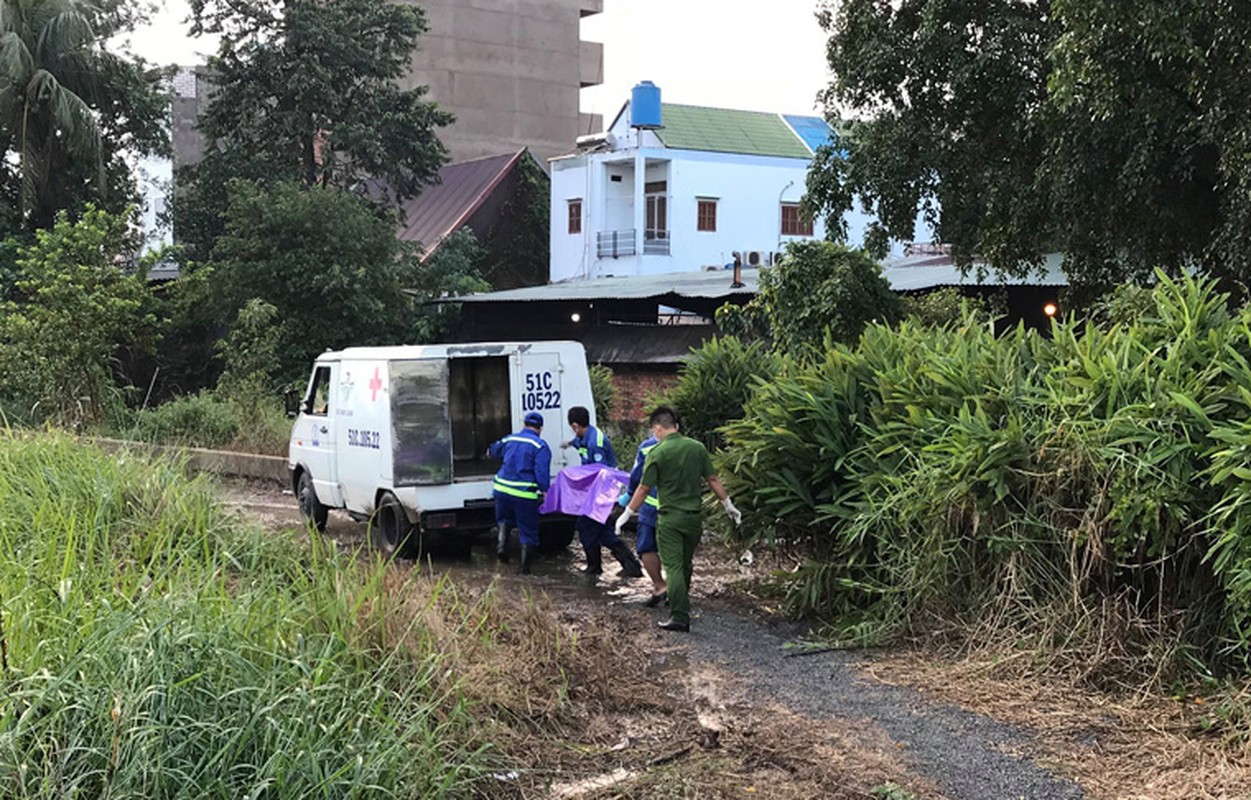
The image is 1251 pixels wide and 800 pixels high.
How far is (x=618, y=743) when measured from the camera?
6.40 meters

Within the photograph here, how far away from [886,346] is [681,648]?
278cm

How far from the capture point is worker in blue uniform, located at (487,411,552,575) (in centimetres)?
1171

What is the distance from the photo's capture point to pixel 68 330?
21.9 m

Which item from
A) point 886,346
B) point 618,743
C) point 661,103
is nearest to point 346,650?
point 618,743

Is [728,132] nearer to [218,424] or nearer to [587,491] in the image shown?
[218,424]

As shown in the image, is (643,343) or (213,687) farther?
(643,343)

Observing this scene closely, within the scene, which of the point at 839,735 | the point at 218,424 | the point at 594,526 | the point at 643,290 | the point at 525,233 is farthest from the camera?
the point at 525,233

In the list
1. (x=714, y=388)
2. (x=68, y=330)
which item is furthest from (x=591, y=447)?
(x=68, y=330)

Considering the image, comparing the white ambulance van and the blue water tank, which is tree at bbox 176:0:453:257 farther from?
the white ambulance van

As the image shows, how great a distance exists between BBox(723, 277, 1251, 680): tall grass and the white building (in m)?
30.8

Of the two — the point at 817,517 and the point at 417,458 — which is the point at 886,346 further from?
the point at 417,458

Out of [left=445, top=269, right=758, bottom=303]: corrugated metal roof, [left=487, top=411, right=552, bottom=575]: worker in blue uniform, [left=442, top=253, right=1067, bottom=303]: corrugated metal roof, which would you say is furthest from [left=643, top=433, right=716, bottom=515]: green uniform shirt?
[left=445, top=269, right=758, bottom=303]: corrugated metal roof

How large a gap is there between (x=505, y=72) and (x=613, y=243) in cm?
1300

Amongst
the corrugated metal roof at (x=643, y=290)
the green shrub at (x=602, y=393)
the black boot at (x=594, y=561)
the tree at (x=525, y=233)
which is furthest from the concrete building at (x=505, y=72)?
the black boot at (x=594, y=561)
